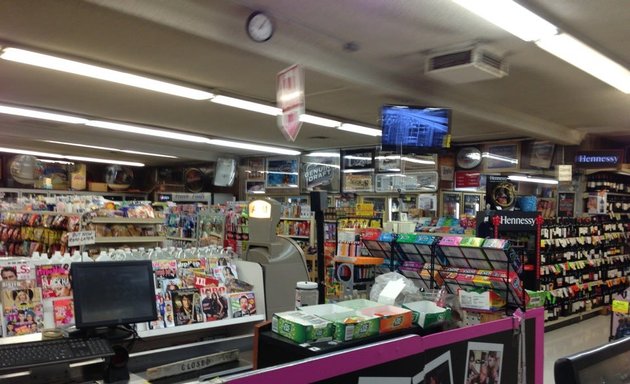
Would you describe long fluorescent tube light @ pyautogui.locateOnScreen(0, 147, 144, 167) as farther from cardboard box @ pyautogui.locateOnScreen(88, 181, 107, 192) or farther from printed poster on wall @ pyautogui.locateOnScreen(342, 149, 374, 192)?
printed poster on wall @ pyautogui.locateOnScreen(342, 149, 374, 192)

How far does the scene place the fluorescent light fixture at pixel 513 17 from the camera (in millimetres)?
3373

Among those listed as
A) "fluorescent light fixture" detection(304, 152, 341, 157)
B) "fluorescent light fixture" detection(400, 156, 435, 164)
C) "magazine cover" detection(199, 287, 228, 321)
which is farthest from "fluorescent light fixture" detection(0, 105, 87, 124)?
"fluorescent light fixture" detection(400, 156, 435, 164)

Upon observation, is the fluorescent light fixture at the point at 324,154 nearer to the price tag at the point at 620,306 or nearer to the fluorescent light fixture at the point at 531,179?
the fluorescent light fixture at the point at 531,179

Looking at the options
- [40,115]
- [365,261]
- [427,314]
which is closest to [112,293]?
[427,314]

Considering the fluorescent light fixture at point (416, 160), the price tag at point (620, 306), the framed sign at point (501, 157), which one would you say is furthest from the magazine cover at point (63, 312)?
the framed sign at point (501, 157)

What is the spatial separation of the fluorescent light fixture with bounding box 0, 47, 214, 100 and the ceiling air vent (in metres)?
2.77

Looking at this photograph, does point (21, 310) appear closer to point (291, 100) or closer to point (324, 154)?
point (291, 100)

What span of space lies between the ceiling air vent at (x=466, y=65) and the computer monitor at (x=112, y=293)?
3360mm

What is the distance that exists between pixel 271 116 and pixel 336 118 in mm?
1032

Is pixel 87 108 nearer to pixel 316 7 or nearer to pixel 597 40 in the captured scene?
pixel 316 7

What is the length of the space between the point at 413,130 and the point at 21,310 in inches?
169

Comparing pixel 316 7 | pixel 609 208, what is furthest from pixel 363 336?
pixel 609 208

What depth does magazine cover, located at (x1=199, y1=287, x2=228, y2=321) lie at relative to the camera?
10.7 feet

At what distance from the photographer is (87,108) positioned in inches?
290
